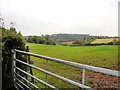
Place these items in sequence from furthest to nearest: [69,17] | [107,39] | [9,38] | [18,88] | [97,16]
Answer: [107,39]
[69,17]
[97,16]
[9,38]
[18,88]

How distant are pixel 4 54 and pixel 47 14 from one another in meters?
19.3

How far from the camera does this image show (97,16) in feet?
103

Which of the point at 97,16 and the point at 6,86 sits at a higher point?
the point at 97,16

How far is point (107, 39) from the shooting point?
57250mm

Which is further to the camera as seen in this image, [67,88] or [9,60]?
[67,88]

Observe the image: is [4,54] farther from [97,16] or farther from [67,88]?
[97,16]

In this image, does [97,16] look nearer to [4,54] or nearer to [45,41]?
[4,54]

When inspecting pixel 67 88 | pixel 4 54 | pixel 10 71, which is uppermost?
pixel 4 54

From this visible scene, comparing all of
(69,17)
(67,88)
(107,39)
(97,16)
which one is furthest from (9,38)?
(107,39)

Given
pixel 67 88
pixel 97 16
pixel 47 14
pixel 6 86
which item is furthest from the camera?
pixel 97 16

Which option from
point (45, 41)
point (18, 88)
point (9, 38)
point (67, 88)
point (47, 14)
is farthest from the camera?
point (45, 41)

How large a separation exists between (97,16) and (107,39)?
2668 centimetres

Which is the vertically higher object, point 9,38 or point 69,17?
point 69,17

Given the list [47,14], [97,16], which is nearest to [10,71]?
[47,14]
